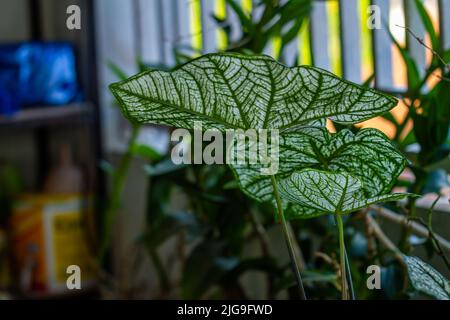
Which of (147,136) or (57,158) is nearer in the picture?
(147,136)

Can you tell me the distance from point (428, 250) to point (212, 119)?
0.35m

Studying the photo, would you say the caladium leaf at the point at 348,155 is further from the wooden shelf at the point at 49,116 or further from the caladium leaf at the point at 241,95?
the wooden shelf at the point at 49,116

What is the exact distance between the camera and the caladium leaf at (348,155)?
1.89 ft

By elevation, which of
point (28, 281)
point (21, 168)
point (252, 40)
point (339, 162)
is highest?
point (252, 40)

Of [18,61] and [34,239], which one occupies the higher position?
[18,61]

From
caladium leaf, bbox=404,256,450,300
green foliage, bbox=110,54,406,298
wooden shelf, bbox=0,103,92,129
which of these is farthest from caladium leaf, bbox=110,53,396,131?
wooden shelf, bbox=0,103,92,129

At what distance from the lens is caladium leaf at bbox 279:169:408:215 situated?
A: 543 millimetres

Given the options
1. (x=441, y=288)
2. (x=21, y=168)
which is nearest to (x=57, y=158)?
(x=21, y=168)

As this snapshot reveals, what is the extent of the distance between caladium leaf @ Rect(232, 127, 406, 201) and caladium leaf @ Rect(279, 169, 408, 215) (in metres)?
0.02

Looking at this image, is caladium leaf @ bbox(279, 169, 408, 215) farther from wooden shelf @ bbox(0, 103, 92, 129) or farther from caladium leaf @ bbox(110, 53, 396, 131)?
wooden shelf @ bbox(0, 103, 92, 129)

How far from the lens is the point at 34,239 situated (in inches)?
85.7

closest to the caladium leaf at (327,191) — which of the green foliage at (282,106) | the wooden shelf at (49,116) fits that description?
the green foliage at (282,106)

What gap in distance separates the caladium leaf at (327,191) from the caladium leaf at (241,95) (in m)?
0.04
